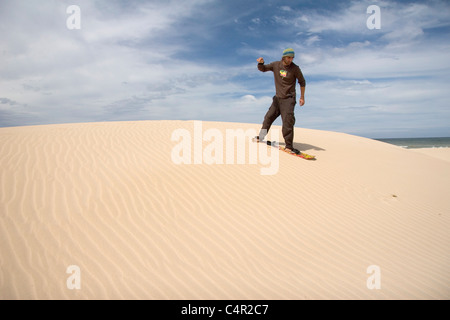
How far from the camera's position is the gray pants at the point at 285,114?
237 inches

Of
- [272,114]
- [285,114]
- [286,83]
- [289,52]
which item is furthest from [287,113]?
[289,52]

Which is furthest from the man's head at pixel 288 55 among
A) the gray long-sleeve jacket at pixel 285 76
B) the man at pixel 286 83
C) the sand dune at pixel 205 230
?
the sand dune at pixel 205 230

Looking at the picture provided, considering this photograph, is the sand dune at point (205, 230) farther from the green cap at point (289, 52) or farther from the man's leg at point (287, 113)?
the green cap at point (289, 52)

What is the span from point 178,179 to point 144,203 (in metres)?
0.88

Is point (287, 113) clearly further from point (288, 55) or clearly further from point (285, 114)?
point (288, 55)

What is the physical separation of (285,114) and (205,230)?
3.69 meters

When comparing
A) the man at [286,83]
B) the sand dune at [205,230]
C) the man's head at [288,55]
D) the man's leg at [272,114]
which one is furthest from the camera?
the man's leg at [272,114]

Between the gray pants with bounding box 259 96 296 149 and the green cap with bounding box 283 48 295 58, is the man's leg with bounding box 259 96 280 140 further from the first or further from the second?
the green cap with bounding box 283 48 295 58

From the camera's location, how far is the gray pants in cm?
601

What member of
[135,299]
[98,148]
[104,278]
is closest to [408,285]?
[135,299]

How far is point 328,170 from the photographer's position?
5992mm

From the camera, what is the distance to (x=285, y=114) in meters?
6.05

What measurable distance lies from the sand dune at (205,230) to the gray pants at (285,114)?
76 centimetres
